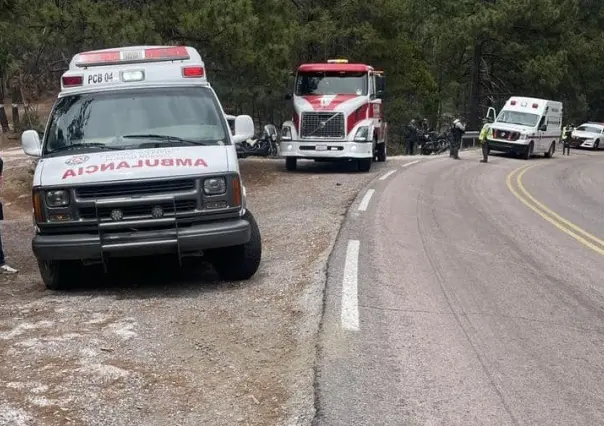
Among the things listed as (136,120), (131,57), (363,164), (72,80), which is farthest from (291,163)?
(136,120)

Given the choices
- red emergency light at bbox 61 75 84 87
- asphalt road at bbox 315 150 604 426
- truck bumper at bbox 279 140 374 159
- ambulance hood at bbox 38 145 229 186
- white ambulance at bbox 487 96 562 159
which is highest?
red emergency light at bbox 61 75 84 87

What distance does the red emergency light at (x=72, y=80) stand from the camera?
28.2 ft

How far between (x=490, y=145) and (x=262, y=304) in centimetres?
2697

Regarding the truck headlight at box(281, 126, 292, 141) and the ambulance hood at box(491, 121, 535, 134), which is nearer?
the truck headlight at box(281, 126, 292, 141)

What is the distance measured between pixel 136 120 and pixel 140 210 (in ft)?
4.68

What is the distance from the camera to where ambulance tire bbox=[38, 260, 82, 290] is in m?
7.54

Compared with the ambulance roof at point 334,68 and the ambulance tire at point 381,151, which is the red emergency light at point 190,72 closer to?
the ambulance roof at point 334,68

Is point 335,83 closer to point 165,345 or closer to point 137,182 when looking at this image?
point 137,182

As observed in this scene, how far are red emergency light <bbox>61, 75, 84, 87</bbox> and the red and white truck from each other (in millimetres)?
12628

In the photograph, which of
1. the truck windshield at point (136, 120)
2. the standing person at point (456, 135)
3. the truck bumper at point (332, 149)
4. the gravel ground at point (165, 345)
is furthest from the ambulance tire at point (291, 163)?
the truck windshield at point (136, 120)

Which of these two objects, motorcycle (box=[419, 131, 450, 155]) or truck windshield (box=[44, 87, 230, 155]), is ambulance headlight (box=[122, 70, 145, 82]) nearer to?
truck windshield (box=[44, 87, 230, 155])

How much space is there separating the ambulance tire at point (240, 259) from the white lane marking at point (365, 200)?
558 centimetres

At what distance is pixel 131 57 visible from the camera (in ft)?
29.0

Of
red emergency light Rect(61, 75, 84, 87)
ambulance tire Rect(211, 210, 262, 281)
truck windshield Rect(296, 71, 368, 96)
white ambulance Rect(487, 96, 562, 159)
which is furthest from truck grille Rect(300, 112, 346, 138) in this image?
ambulance tire Rect(211, 210, 262, 281)
